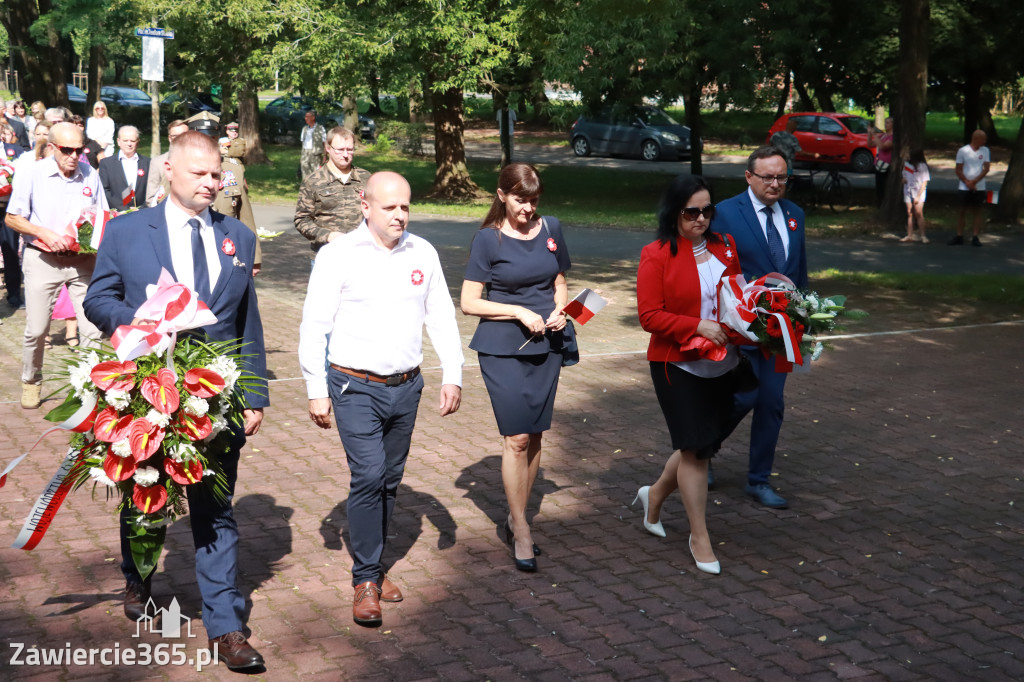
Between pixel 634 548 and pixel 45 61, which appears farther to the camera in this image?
pixel 45 61

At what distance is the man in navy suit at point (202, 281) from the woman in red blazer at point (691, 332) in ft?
6.85

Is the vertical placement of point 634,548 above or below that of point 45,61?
below

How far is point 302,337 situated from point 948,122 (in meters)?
55.8

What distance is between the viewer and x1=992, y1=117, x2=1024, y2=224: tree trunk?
21.1m

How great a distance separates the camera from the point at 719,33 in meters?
22.4

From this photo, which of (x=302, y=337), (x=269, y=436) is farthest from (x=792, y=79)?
(x=302, y=337)

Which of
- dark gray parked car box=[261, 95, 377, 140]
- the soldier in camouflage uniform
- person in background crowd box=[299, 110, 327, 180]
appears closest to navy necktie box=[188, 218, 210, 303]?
the soldier in camouflage uniform

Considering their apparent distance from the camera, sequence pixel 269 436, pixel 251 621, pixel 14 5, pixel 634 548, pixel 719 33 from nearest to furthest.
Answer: pixel 251 621 → pixel 634 548 → pixel 269 436 → pixel 719 33 → pixel 14 5

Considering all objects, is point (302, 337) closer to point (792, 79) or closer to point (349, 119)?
point (792, 79)

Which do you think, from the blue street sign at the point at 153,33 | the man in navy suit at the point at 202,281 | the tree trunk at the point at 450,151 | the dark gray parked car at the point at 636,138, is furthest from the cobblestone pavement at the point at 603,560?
the dark gray parked car at the point at 636,138

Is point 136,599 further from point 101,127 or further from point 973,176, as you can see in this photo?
point 973,176

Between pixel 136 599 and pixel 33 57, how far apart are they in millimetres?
32736

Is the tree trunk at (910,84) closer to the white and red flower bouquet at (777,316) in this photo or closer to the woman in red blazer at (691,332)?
the white and red flower bouquet at (777,316)

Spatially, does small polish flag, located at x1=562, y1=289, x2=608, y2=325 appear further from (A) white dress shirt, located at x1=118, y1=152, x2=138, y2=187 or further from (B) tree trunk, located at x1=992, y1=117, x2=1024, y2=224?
(B) tree trunk, located at x1=992, y1=117, x2=1024, y2=224
